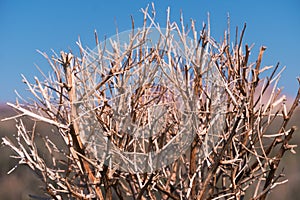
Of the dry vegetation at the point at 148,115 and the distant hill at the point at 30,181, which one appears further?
the distant hill at the point at 30,181

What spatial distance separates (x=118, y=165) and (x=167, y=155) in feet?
0.50

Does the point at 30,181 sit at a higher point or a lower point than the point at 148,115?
higher

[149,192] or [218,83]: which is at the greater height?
[218,83]

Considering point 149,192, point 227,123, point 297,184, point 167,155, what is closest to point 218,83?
point 227,123

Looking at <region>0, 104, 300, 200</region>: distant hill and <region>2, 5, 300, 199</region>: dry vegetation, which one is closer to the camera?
<region>2, 5, 300, 199</region>: dry vegetation

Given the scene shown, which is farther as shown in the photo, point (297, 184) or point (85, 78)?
point (297, 184)

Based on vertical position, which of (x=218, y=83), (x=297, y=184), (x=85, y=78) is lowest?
(x=297, y=184)

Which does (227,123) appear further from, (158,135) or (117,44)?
(117,44)

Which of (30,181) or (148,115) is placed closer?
(148,115)

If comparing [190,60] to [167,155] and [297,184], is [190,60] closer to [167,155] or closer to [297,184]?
[167,155]

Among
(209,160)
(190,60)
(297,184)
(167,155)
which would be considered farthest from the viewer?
(297,184)

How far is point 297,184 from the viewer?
199 inches

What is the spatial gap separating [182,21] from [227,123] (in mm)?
284

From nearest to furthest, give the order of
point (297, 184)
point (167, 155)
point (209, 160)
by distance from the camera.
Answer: point (167, 155), point (209, 160), point (297, 184)
